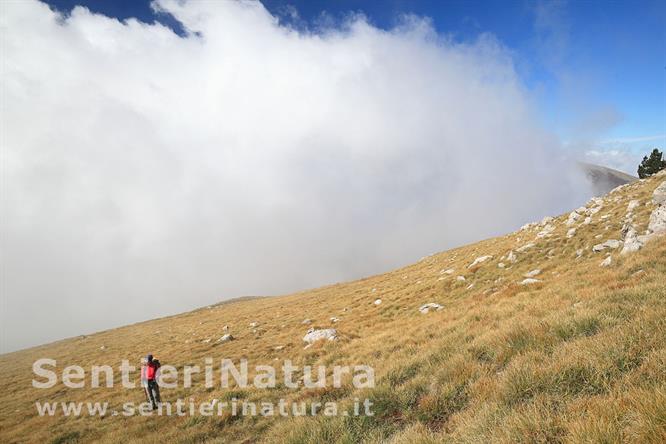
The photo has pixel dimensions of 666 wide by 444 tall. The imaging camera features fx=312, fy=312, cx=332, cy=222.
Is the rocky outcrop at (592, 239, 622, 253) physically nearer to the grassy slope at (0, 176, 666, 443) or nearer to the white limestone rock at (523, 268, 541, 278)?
the grassy slope at (0, 176, 666, 443)

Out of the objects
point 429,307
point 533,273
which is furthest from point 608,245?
point 429,307

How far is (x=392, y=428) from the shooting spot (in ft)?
21.4

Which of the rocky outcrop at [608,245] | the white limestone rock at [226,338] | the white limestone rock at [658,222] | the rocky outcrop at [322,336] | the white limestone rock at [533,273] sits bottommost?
the white limestone rock at [226,338]

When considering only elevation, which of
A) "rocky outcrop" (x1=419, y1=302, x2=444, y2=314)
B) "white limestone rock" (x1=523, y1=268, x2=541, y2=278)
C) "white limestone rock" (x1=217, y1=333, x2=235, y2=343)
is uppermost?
→ "white limestone rock" (x1=523, y1=268, x2=541, y2=278)

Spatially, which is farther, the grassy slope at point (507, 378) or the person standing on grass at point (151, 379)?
the person standing on grass at point (151, 379)

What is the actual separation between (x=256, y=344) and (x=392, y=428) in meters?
20.8

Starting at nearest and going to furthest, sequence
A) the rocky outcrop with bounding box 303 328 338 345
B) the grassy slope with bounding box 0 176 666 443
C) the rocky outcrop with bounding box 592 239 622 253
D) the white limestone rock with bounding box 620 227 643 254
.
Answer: the grassy slope with bounding box 0 176 666 443 → the white limestone rock with bounding box 620 227 643 254 → the rocky outcrop with bounding box 592 239 622 253 → the rocky outcrop with bounding box 303 328 338 345

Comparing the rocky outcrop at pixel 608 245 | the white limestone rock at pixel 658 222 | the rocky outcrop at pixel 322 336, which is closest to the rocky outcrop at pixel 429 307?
the rocky outcrop at pixel 322 336

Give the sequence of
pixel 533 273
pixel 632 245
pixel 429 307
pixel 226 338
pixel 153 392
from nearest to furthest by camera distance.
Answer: pixel 632 245, pixel 153 392, pixel 533 273, pixel 429 307, pixel 226 338

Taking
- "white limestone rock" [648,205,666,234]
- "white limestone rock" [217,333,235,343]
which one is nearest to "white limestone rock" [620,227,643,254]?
"white limestone rock" [648,205,666,234]

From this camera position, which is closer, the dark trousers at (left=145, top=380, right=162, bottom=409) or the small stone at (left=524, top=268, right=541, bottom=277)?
the dark trousers at (left=145, top=380, right=162, bottom=409)

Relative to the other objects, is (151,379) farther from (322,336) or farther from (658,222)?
(658,222)

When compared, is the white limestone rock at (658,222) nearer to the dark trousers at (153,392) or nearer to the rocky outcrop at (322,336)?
the rocky outcrop at (322,336)

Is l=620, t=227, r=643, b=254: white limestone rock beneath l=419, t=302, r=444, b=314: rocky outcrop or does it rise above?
above
